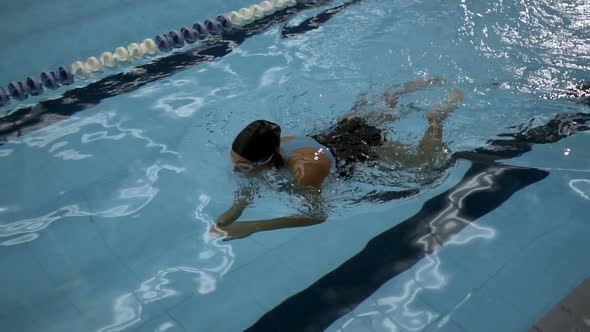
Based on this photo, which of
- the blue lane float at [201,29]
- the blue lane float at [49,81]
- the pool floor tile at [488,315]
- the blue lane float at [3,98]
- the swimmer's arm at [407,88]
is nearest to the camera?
the pool floor tile at [488,315]

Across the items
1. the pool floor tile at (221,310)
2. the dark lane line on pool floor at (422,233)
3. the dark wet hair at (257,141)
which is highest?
the dark wet hair at (257,141)

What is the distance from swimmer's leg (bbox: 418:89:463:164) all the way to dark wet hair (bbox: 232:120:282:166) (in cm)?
118

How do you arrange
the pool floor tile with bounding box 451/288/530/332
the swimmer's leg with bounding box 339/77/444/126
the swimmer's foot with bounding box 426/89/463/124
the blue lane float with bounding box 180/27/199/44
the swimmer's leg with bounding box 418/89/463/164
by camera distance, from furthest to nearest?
the blue lane float with bounding box 180/27/199/44 → the swimmer's leg with bounding box 339/77/444/126 → the swimmer's foot with bounding box 426/89/463/124 → the swimmer's leg with bounding box 418/89/463/164 → the pool floor tile with bounding box 451/288/530/332

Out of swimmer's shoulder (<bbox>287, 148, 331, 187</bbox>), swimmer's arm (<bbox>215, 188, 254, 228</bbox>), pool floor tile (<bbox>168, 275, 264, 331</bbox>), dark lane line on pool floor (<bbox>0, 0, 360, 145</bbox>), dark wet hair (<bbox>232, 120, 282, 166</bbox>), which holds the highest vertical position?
dark lane line on pool floor (<bbox>0, 0, 360, 145</bbox>)

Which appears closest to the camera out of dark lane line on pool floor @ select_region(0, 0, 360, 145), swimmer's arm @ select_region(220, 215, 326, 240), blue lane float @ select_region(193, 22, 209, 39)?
swimmer's arm @ select_region(220, 215, 326, 240)

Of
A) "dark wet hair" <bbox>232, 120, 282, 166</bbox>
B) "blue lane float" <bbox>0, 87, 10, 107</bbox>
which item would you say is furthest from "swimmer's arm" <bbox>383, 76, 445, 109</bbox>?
"blue lane float" <bbox>0, 87, 10, 107</bbox>

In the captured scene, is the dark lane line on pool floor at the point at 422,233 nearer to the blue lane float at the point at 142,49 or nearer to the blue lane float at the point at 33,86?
the blue lane float at the point at 142,49

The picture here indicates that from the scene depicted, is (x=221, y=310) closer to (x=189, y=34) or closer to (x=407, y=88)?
(x=407, y=88)

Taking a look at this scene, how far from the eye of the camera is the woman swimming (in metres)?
2.53

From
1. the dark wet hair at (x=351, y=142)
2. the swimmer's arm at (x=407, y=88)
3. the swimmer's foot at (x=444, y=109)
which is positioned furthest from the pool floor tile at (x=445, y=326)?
the swimmer's arm at (x=407, y=88)

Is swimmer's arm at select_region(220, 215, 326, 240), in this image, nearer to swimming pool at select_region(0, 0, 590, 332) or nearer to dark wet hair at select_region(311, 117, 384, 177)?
swimming pool at select_region(0, 0, 590, 332)

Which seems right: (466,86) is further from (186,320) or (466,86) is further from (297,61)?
(186,320)

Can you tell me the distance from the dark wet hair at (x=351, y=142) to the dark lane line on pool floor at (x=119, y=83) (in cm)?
214

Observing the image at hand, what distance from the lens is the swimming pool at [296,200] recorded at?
8.78ft
